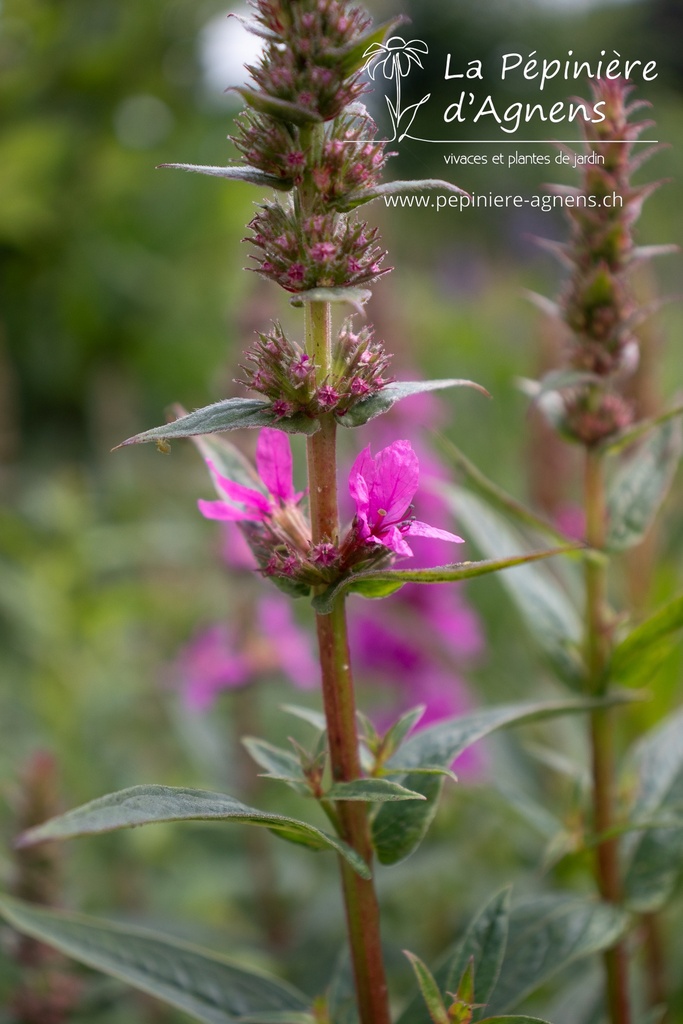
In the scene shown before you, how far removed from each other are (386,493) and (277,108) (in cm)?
23

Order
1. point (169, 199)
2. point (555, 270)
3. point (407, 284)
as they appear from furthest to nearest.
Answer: point (555, 270), point (407, 284), point (169, 199)

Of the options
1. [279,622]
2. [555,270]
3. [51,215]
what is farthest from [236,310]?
[555,270]

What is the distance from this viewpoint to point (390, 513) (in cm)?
55

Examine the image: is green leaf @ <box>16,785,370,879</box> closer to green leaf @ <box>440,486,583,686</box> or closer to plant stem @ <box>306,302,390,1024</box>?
plant stem @ <box>306,302,390,1024</box>

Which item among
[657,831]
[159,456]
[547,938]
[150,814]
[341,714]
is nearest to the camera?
[150,814]

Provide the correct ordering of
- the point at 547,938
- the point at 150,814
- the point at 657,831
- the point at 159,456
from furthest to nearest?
the point at 159,456 < the point at 657,831 < the point at 547,938 < the point at 150,814

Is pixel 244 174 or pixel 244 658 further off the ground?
pixel 244 174

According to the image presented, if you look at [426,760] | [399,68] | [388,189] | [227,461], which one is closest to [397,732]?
[426,760]

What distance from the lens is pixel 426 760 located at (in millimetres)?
646

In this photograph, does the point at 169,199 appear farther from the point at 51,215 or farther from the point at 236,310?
the point at 236,310

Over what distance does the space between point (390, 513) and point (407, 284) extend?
4731 millimetres

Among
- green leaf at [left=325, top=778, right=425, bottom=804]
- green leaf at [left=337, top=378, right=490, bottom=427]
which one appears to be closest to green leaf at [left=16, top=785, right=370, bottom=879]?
green leaf at [left=325, top=778, right=425, bottom=804]

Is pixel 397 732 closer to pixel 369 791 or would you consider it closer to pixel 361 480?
pixel 369 791

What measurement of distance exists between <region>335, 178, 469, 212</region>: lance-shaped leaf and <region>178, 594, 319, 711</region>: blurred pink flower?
3.36 ft
